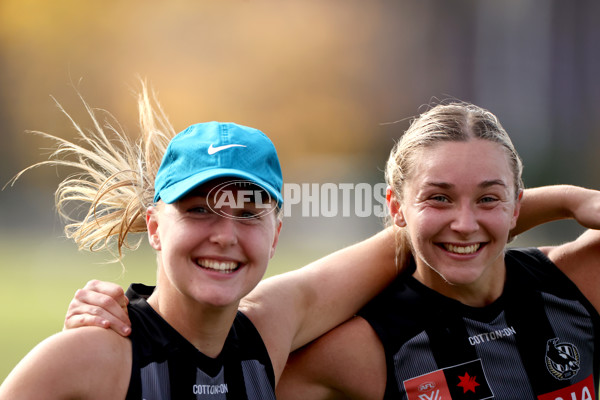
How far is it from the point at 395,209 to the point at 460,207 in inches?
10.6

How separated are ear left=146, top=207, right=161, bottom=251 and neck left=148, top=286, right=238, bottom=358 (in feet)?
0.42

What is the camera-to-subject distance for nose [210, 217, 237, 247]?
63.6 inches

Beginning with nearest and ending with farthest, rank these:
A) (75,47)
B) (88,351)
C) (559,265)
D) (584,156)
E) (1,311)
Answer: (88,351), (559,265), (1,311), (584,156), (75,47)

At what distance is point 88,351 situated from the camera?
1.52 metres

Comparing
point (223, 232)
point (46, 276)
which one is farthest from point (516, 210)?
point (46, 276)

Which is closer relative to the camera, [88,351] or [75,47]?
[88,351]

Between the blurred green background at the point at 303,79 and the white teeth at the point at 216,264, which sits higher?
the blurred green background at the point at 303,79

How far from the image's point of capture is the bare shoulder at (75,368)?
4.64ft

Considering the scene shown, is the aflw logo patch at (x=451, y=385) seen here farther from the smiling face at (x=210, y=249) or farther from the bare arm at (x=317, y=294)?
the smiling face at (x=210, y=249)

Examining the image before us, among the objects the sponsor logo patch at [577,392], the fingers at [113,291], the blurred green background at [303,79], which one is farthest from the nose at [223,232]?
the blurred green background at [303,79]

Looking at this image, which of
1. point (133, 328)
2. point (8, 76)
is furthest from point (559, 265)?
point (8, 76)

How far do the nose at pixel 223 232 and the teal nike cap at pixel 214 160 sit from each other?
0.35ft

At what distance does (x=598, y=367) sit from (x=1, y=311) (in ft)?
27.9

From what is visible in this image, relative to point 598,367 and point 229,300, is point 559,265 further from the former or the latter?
point 229,300
